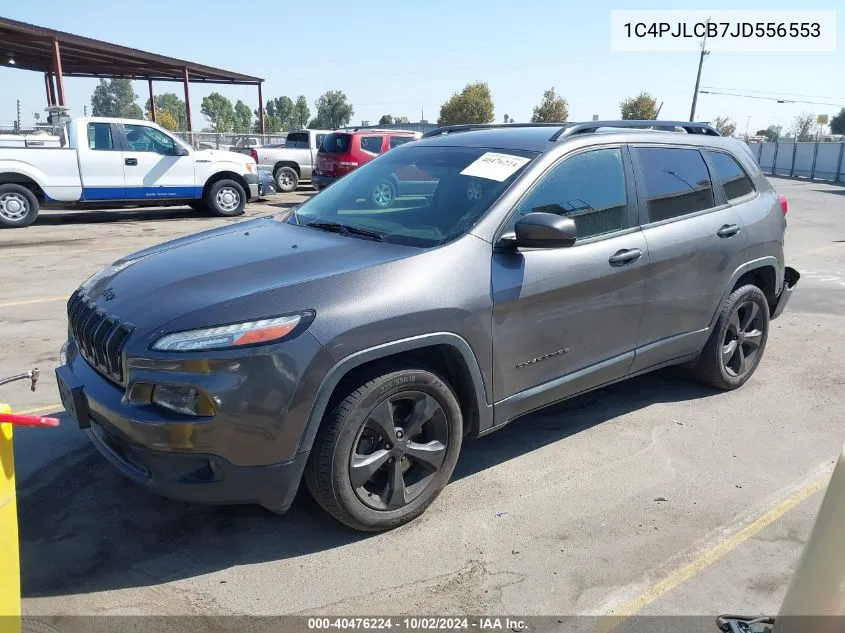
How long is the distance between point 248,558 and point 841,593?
222 centimetres

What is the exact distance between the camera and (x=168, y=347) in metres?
2.59

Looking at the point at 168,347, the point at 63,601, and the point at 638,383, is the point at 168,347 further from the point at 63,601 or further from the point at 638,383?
the point at 638,383

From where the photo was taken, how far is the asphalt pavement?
268 cm

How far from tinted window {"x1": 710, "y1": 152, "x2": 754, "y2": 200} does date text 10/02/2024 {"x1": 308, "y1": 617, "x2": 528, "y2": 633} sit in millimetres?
3345

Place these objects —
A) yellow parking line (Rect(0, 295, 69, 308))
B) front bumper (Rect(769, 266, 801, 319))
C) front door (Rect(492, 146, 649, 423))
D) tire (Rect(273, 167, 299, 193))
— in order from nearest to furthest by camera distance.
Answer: front door (Rect(492, 146, 649, 423)) → front bumper (Rect(769, 266, 801, 319)) → yellow parking line (Rect(0, 295, 69, 308)) → tire (Rect(273, 167, 299, 193))

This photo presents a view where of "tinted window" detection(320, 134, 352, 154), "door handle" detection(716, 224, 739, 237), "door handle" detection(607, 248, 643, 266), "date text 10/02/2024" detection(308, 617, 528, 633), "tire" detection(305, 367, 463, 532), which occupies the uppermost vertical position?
"tinted window" detection(320, 134, 352, 154)

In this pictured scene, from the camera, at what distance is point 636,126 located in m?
4.33

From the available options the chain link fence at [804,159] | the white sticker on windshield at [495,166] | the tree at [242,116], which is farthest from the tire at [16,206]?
the tree at [242,116]

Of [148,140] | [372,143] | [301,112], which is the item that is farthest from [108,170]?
[301,112]

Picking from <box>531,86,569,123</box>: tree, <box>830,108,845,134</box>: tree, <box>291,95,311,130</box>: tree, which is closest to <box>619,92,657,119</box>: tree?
<box>531,86,569,123</box>: tree

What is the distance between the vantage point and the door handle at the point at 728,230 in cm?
434

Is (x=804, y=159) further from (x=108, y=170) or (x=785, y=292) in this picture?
(x=785, y=292)

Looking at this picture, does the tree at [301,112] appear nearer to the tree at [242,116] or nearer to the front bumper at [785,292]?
the tree at [242,116]

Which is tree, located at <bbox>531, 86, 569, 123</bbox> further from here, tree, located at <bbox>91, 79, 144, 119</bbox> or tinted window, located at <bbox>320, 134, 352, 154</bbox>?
tree, located at <bbox>91, 79, 144, 119</bbox>
